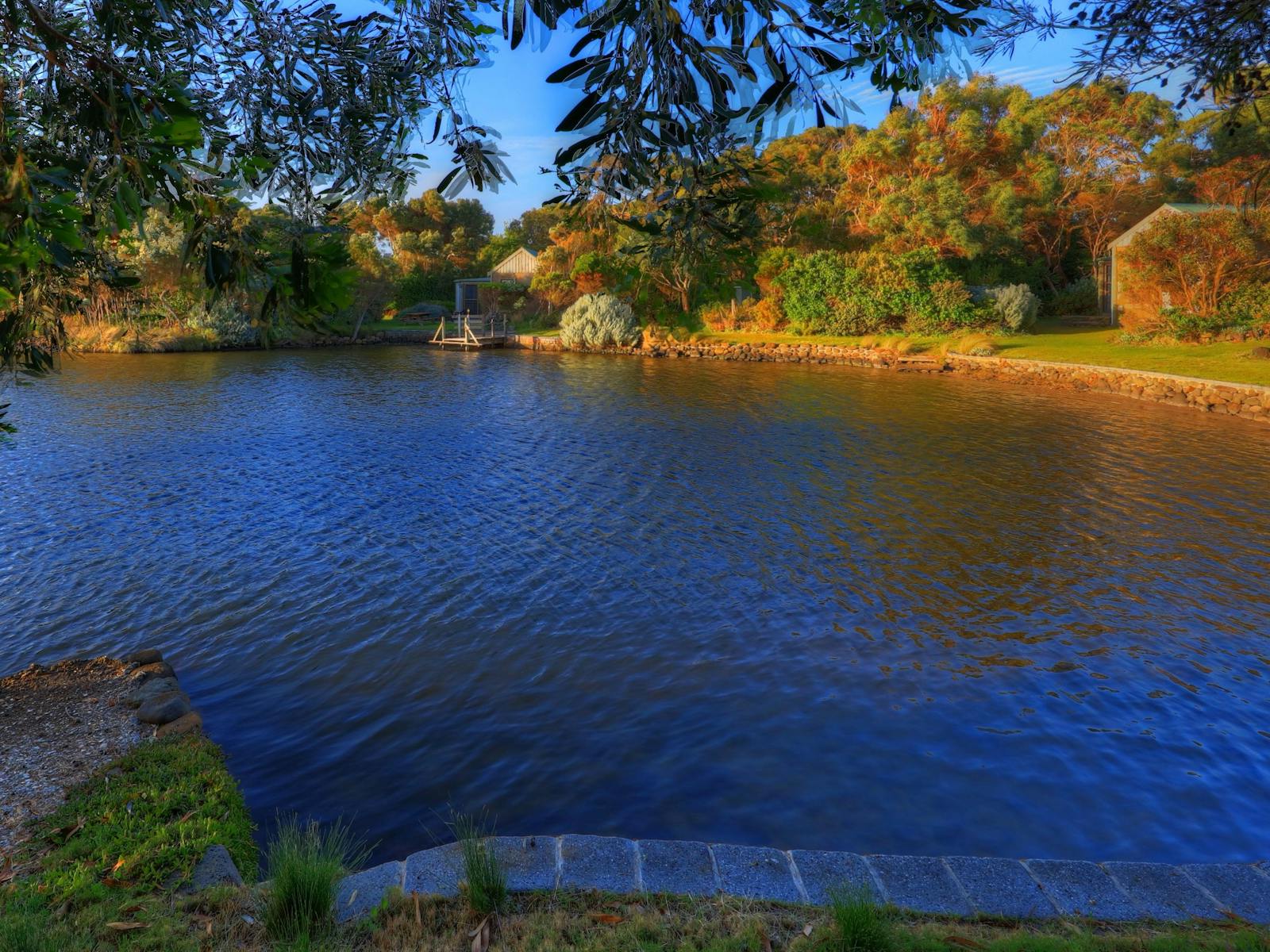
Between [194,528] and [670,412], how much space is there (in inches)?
628

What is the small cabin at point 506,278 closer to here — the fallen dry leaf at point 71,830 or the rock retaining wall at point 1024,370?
the rock retaining wall at point 1024,370

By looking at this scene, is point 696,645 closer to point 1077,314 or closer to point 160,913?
point 160,913

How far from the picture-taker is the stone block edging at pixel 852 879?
496cm

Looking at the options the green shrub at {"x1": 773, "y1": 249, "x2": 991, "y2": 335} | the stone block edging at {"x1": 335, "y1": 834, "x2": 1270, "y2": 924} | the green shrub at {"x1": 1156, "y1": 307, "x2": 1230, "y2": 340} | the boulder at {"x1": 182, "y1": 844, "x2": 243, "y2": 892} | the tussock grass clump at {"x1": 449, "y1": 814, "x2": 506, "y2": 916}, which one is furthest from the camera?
the green shrub at {"x1": 773, "y1": 249, "x2": 991, "y2": 335}

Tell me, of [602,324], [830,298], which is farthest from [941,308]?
[602,324]

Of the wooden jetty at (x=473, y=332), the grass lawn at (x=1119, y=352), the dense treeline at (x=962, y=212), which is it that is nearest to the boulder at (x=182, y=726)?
the grass lawn at (x=1119, y=352)

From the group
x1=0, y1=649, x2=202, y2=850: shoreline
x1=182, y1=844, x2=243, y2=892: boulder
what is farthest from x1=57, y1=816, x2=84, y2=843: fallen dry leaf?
x1=182, y1=844, x2=243, y2=892: boulder

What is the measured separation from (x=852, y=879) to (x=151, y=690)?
7381 millimetres

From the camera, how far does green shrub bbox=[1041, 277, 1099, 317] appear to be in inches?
1754

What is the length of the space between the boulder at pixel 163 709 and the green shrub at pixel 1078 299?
4775 cm

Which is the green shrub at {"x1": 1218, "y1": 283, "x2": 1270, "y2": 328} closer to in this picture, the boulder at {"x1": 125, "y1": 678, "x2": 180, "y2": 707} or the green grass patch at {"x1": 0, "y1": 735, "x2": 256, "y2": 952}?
the boulder at {"x1": 125, "y1": 678, "x2": 180, "y2": 707}

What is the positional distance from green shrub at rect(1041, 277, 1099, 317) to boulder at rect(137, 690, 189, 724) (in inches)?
1880

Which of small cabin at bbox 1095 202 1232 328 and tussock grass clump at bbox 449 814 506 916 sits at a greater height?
small cabin at bbox 1095 202 1232 328

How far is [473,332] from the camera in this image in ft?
181
